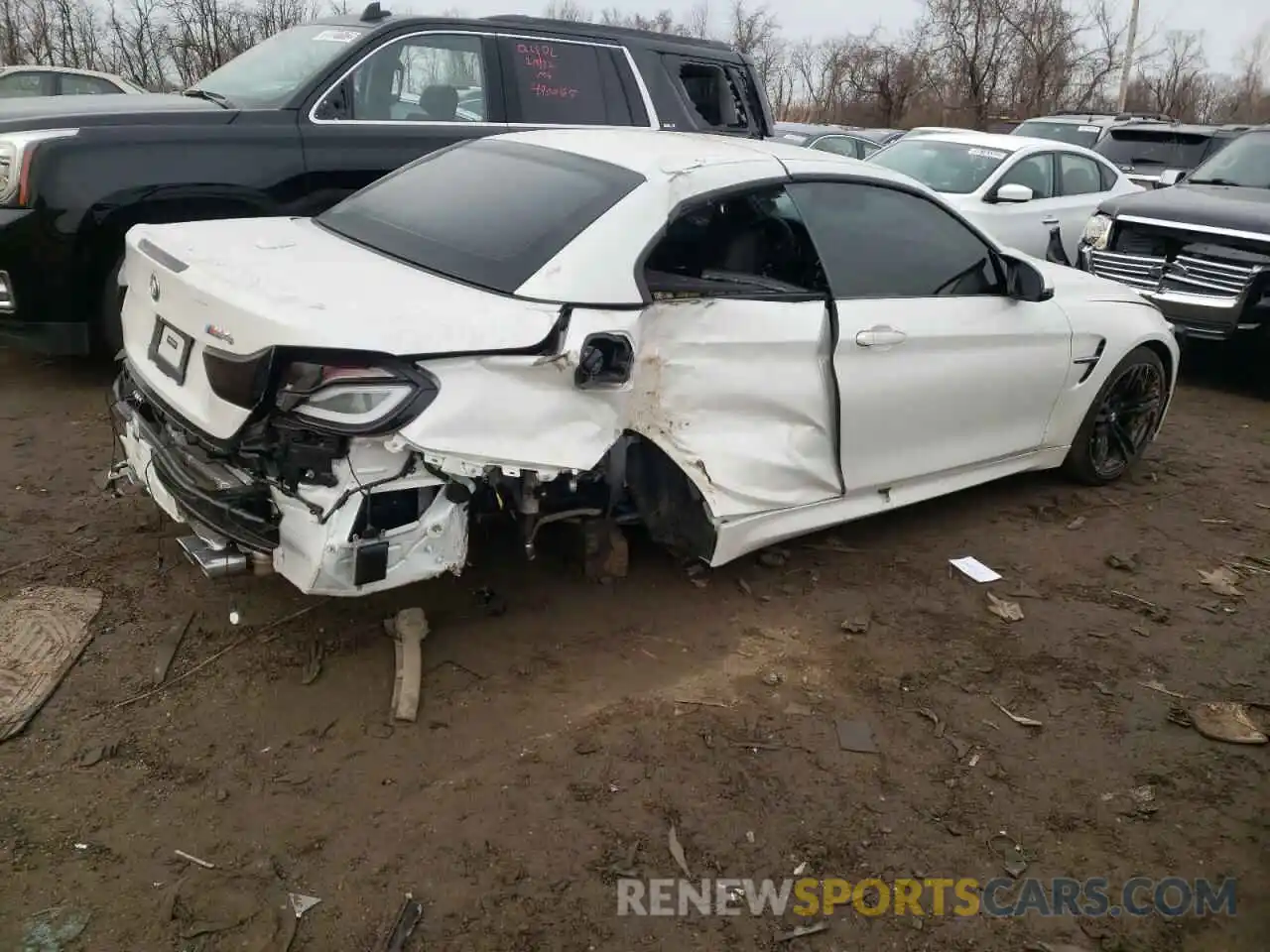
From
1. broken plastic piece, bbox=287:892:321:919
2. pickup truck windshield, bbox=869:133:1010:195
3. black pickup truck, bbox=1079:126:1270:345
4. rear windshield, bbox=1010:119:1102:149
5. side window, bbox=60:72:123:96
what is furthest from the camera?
rear windshield, bbox=1010:119:1102:149

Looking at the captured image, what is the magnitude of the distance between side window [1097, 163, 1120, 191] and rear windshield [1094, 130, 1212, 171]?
2981 millimetres

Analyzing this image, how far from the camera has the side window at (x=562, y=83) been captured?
241 inches

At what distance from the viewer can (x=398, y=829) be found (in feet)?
8.60

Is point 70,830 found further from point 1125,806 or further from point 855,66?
point 855,66

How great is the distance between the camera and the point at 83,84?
12484 mm

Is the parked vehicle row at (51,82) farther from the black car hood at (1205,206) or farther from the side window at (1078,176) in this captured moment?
the black car hood at (1205,206)

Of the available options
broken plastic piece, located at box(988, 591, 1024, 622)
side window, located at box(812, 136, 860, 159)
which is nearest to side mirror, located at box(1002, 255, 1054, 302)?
broken plastic piece, located at box(988, 591, 1024, 622)

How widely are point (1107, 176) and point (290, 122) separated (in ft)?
25.5

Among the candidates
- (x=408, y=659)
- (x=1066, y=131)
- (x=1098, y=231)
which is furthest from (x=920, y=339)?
(x=1066, y=131)

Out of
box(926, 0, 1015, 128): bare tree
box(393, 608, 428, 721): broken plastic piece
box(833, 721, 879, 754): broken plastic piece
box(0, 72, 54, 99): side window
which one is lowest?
box(833, 721, 879, 754): broken plastic piece

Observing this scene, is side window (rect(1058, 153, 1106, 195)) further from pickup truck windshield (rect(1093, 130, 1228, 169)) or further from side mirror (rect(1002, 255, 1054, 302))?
side mirror (rect(1002, 255, 1054, 302))

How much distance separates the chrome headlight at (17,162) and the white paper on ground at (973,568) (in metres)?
4.66

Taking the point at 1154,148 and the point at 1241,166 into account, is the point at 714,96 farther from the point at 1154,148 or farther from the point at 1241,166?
the point at 1154,148

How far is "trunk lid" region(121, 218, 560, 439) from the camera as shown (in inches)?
108
